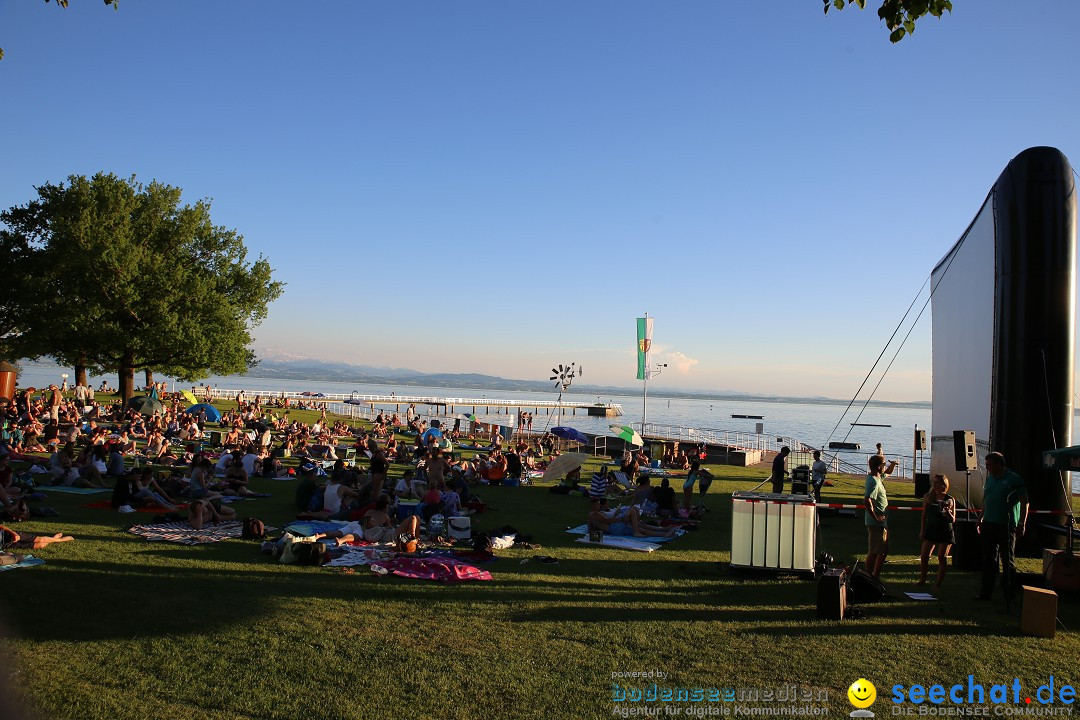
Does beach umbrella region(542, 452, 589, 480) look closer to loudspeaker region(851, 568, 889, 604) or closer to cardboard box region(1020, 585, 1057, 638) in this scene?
loudspeaker region(851, 568, 889, 604)

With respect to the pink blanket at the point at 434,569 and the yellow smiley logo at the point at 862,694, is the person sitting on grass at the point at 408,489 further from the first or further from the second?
the yellow smiley logo at the point at 862,694

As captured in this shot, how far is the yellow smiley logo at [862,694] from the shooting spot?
4816mm

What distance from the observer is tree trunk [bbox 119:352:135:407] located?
105 feet

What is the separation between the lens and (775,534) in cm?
866

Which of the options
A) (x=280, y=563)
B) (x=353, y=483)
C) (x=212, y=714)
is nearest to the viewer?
(x=212, y=714)

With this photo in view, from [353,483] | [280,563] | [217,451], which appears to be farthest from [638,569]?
[217,451]

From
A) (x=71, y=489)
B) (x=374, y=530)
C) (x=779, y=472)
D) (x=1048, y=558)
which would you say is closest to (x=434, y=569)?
(x=374, y=530)

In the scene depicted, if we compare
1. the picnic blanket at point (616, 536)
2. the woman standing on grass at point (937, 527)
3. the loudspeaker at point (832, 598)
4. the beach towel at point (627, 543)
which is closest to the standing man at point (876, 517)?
the woman standing on grass at point (937, 527)

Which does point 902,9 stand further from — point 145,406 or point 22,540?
point 145,406

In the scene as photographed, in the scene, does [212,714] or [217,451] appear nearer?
[212,714]

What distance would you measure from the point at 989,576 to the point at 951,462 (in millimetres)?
7269

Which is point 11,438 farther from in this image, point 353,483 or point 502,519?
point 502,519

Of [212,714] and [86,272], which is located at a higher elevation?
[86,272]

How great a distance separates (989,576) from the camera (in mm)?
7789
